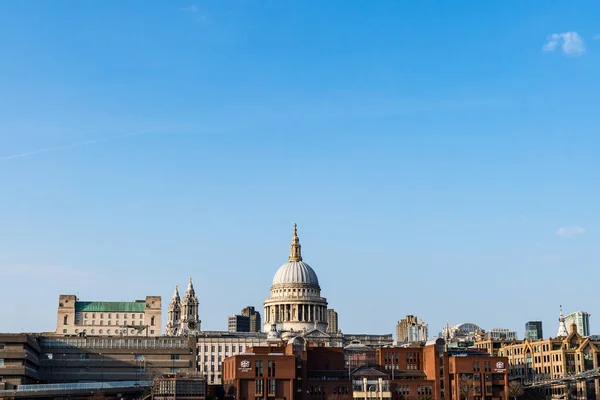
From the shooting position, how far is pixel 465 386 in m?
166

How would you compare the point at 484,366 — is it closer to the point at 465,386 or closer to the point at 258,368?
the point at 465,386

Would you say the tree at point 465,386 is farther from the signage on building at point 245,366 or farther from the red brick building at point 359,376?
the signage on building at point 245,366

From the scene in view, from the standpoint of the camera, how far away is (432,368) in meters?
172

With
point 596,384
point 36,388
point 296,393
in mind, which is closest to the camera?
point 36,388

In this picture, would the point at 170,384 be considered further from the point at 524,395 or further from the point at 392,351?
the point at 524,395

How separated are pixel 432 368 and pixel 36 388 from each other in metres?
67.1

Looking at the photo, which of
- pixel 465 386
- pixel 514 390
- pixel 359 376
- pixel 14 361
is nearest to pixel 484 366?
pixel 465 386

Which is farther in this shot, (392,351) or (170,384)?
(392,351)

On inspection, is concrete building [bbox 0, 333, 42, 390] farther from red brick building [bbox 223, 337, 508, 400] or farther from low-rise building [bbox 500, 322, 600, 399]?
low-rise building [bbox 500, 322, 600, 399]

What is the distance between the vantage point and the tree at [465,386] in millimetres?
165250

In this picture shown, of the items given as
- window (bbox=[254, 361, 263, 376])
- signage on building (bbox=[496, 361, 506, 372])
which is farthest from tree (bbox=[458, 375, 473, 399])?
window (bbox=[254, 361, 263, 376])

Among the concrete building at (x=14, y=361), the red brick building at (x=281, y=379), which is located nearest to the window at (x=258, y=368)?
the red brick building at (x=281, y=379)

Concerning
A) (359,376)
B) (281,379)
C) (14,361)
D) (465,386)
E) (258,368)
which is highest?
(14,361)

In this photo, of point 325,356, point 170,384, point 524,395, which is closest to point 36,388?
point 170,384
